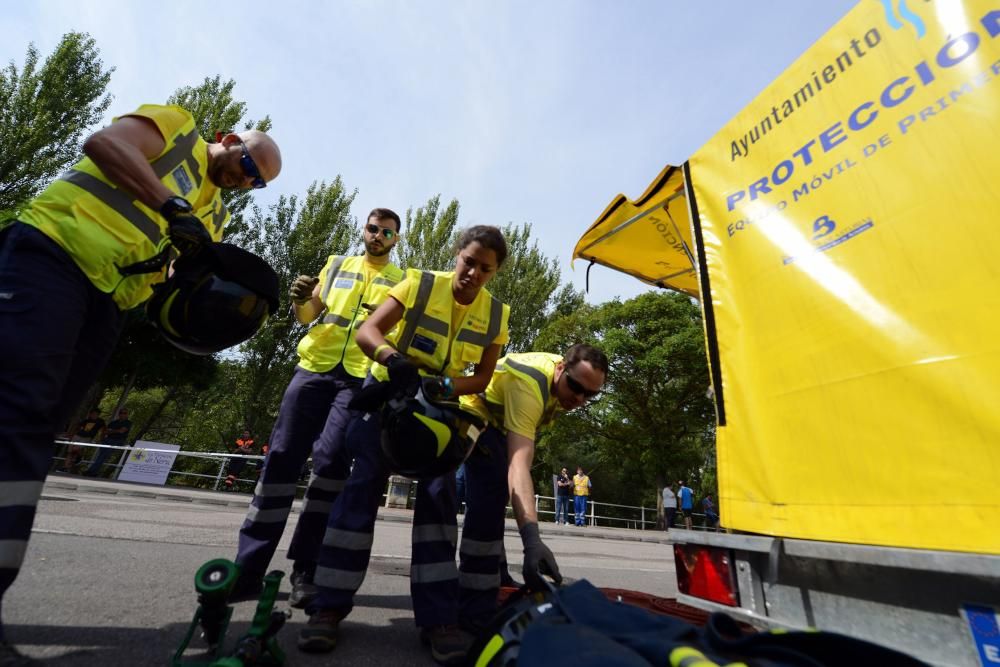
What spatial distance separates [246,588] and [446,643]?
1.08m

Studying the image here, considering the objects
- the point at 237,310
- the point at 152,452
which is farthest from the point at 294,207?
the point at 237,310

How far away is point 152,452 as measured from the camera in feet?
41.9

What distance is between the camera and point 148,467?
12.7 m

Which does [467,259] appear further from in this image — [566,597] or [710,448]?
[710,448]

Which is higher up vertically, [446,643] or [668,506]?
[668,506]

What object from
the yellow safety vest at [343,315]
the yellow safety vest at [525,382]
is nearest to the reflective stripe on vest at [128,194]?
the yellow safety vest at [343,315]

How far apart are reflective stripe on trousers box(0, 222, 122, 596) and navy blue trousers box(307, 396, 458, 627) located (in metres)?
1.01

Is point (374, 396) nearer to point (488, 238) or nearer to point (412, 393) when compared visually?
point (412, 393)

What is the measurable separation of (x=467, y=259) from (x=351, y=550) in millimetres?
1446

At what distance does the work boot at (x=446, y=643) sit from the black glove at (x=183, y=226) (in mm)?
1711

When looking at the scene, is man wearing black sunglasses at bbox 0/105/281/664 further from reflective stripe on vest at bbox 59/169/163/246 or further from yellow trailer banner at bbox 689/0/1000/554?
yellow trailer banner at bbox 689/0/1000/554

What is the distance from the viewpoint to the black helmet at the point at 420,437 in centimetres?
198

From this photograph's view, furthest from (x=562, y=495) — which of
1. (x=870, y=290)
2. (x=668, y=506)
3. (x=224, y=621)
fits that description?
(x=870, y=290)

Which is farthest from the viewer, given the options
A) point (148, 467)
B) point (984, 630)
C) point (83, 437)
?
Result: point (83, 437)
